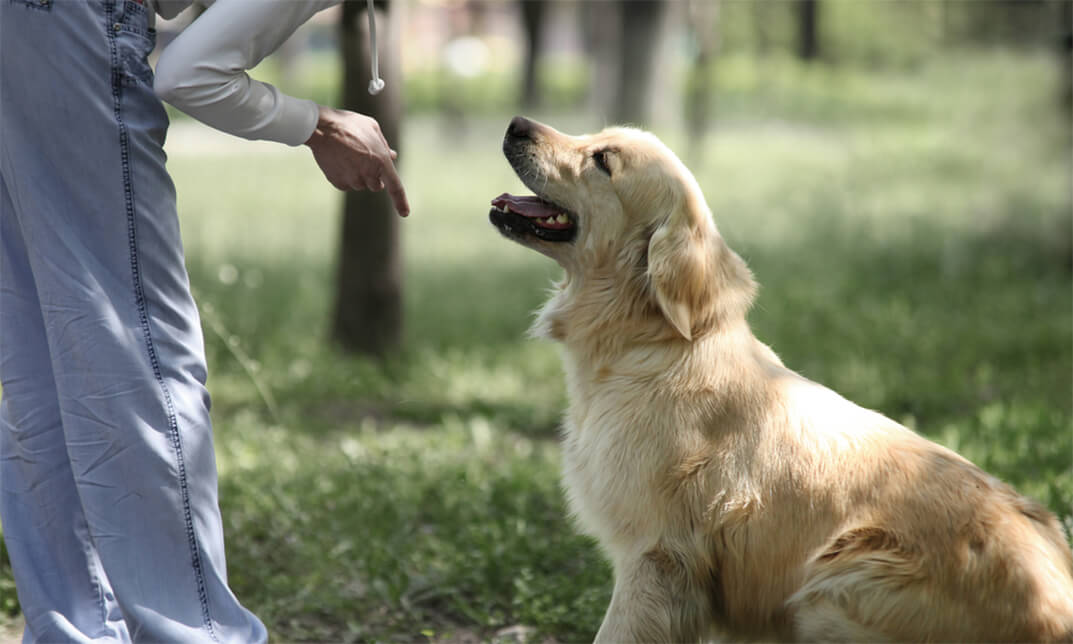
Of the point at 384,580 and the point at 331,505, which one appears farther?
the point at 331,505

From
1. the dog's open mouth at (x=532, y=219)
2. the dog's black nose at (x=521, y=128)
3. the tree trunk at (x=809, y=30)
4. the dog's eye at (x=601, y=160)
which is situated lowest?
the tree trunk at (x=809, y=30)

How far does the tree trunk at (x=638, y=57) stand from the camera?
18422 millimetres

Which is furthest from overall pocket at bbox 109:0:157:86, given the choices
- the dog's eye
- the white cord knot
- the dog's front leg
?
the dog's front leg

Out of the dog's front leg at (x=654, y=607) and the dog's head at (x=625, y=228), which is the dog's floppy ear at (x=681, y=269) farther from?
the dog's front leg at (x=654, y=607)

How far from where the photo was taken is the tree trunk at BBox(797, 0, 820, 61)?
122ft

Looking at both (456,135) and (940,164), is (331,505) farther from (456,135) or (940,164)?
(456,135)

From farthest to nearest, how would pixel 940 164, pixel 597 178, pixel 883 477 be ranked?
pixel 940 164 → pixel 597 178 → pixel 883 477

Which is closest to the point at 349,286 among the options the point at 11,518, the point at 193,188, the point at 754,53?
the point at 11,518

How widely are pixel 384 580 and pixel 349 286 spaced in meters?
3.63

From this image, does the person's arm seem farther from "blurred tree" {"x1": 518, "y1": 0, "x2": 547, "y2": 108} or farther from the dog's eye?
"blurred tree" {"x1": 518, "y1": 0, "x2": 547, "y2": 108}

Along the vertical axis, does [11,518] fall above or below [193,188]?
above

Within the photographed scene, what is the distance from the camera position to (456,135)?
23.5 metres

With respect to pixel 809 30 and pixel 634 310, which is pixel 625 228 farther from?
pixel 809 30

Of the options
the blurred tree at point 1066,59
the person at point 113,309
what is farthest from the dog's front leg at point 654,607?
the blurred tree at point 1066,59
